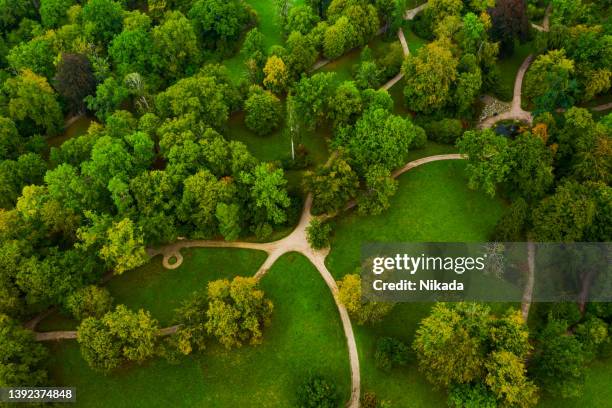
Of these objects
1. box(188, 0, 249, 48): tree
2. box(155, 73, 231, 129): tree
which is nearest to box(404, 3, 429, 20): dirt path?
box(188, 0, 249, 48): tree

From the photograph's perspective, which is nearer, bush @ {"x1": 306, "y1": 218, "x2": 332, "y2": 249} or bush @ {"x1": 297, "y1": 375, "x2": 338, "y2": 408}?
bush @ {"x1": 297, "y1": 375, "x2": 338, "y2": 408}

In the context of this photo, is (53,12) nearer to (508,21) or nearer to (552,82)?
(508,21)

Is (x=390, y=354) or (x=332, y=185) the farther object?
(x=332, y=185)

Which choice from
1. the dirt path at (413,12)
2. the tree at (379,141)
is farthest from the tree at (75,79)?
the dirt path at (413,12)

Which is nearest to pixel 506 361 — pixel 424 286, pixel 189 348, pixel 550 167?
pixel 424 286

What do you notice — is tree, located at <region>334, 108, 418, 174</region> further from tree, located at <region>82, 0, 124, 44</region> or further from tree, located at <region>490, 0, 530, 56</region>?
tree, located at <region>82, 0, 124, 44</region>

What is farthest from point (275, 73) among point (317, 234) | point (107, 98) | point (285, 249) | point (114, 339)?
point (114, 339)

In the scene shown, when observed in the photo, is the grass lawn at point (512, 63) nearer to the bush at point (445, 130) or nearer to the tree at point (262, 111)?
the bush at point (445, 130)
